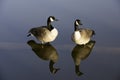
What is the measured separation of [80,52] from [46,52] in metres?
0.37

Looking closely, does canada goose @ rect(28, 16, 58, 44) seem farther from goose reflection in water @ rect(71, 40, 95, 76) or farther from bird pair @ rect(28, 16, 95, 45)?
goose reflection in water @ rect(71, 40, 95, 76)

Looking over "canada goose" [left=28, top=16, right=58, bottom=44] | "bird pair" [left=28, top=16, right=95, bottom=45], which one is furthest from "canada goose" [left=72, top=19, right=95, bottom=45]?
"canada goose" [left=28, top=16, right=58, bottom=44]

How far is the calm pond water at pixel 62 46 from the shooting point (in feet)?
11.1

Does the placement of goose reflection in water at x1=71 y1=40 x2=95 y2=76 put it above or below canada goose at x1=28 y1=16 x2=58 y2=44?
below

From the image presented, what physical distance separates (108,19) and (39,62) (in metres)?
1.48

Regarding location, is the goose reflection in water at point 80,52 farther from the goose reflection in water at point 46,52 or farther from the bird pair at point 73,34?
the goose reflection in water at point 46,52

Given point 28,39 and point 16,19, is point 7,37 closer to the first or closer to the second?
point 28,39

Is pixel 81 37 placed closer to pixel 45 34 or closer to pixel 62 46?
pixel 62 46

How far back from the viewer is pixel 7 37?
4336 millimetres

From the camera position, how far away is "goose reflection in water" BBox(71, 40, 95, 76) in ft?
11.9

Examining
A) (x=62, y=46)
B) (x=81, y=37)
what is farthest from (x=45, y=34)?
(x=81, y=37)

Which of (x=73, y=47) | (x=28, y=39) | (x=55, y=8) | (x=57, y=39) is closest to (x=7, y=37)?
(x=28, y=39)

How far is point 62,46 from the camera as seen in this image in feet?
13.0

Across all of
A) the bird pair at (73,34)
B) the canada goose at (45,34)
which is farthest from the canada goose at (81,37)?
the canada goose at (45,34)
